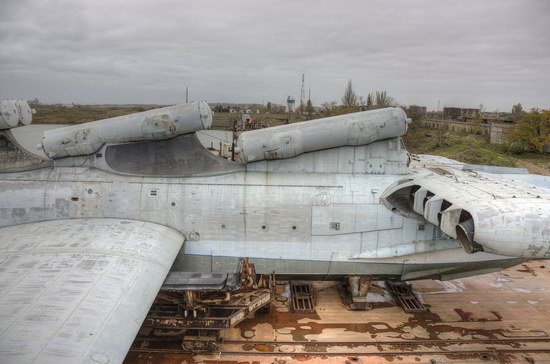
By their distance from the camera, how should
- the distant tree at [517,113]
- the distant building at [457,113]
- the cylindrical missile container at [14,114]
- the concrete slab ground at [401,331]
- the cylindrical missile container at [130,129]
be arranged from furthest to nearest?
1. the distant building at [457,113]
2. the distant tree at [517,113]
3. the cylindrical missile container at [14,114]
4. the cylindrical missile container at [130,129]
5. the concrete slab ground at [401,331]

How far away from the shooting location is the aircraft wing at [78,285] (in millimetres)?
5359

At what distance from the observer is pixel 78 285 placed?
6.77 m

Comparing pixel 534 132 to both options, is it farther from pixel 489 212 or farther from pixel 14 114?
pixel 14 114

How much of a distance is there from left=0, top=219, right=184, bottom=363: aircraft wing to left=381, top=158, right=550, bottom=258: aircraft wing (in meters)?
5.93

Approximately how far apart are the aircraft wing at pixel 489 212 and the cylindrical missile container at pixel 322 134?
5.53ft

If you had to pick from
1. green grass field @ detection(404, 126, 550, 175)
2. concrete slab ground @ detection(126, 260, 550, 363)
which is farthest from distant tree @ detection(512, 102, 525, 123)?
concrete slab ground @ detection(126, 260, 550, 363)

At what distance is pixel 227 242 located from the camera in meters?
10.2

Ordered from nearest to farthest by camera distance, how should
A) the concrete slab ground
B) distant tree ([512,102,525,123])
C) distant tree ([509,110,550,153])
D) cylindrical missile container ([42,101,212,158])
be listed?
the concrete slab ground, cylindrical missile container ([42,101,212,158]), distant tree ([509,110,550,153]), distant tree ([512,102,525,123])

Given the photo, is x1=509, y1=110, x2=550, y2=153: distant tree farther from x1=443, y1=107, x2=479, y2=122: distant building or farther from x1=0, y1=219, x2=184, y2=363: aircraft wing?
x1=443, y1=107, x2=479, y2=122: distant building

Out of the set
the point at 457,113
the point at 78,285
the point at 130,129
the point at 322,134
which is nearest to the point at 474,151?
the point at 322,134

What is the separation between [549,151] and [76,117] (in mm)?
52874

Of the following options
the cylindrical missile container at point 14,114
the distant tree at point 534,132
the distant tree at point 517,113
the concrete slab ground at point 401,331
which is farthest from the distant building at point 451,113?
the cylindrical missile container at point 14,114

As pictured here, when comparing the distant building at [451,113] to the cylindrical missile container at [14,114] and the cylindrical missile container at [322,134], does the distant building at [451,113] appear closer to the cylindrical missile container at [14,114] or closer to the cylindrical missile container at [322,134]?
the cylindrical missile container at [322,134]

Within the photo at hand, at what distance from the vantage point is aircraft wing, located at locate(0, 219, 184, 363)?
5359mm
